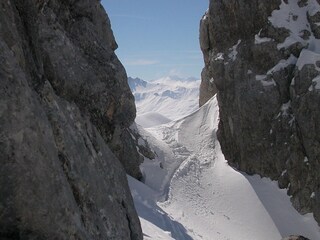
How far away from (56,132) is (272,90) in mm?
33399

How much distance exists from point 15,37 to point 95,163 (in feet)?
12.7

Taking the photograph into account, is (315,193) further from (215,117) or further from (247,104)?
(215,117)

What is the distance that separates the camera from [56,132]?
8391mm

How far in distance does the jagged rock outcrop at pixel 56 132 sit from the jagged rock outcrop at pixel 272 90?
25369 mm

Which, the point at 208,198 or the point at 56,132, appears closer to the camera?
the point at 56,132

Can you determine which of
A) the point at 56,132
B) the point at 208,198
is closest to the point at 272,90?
the point at 208,198

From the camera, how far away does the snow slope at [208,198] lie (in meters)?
33.0

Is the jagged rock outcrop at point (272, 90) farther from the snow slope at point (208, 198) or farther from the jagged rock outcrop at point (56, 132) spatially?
the jagged rock outcrop at point (56, 132)

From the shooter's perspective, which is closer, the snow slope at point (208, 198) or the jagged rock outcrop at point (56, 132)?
the jagged rock outcrop at point (56, 132)

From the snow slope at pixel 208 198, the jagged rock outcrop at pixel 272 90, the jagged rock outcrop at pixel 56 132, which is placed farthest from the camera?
the jagged rock outcrop at pixel 272 90

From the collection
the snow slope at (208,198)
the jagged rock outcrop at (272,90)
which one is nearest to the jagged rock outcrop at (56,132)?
the snow slope at (208,198)

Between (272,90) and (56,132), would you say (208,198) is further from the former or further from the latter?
(56,132)

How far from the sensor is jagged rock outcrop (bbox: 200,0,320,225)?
35.1m

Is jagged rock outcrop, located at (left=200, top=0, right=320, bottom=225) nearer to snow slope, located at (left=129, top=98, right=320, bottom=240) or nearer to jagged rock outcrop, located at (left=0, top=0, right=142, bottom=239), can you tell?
snow slope, located at (left=129, top=98, right=320, bottom=240)
